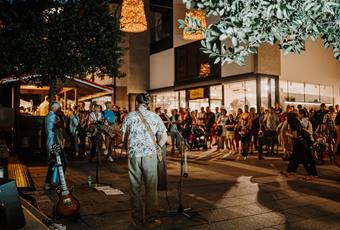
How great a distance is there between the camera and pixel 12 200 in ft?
11.8

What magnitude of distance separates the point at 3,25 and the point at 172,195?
17.5ft

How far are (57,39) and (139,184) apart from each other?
16.2ft

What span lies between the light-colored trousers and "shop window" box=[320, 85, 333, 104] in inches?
665

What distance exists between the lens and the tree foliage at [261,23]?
2.75m

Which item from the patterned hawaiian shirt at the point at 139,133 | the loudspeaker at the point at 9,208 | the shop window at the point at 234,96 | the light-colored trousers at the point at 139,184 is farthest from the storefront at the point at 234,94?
the loudspeaker at the point at 9,208

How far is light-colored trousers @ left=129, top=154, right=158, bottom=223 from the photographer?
5.11m

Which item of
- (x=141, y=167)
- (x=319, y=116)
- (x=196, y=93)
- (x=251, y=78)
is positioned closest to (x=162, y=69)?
(x=196, y=93)

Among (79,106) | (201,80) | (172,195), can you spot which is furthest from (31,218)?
(201,80)

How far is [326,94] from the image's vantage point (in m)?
19.8

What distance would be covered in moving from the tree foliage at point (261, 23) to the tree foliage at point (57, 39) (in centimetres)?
566

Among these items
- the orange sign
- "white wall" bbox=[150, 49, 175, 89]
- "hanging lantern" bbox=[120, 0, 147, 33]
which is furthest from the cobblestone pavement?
"white wall" bbox=[150, 49, 175, 89]

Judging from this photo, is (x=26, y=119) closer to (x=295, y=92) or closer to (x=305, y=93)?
(x=295, y=92)

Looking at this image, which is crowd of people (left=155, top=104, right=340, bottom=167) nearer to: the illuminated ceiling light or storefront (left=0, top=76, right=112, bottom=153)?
the illuminated ceiling light

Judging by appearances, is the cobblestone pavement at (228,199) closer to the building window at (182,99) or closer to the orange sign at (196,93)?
the orange sign at (196,93)
